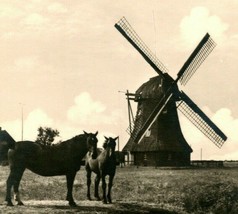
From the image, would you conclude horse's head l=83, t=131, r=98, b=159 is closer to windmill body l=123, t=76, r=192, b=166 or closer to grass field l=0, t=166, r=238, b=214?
grass field l=0, t=166, r=238, b=214

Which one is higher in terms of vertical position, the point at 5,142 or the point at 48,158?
the point at 5,142

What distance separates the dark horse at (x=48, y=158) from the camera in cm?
1648

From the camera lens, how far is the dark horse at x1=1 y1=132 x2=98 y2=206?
16484mm

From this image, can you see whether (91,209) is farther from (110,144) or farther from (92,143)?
(110,144)

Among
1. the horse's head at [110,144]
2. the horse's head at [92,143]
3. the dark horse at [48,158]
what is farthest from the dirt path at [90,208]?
the horse's head at [110,144]

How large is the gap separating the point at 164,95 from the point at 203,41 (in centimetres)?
561

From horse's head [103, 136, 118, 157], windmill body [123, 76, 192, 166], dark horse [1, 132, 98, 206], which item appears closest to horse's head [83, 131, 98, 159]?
dark horse [1, 132, 98, 206]

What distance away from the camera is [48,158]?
1664 centimetres

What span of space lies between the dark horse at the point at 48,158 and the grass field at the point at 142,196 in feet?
3.32

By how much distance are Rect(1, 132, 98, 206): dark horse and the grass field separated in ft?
3.32

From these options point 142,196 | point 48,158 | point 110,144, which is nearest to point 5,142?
point 48,158

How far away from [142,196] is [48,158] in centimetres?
1162

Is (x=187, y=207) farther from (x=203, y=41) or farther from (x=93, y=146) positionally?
(x=203, y=41)

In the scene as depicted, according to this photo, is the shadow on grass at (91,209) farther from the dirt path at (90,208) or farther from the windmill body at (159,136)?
the windmill body at (159,136)
